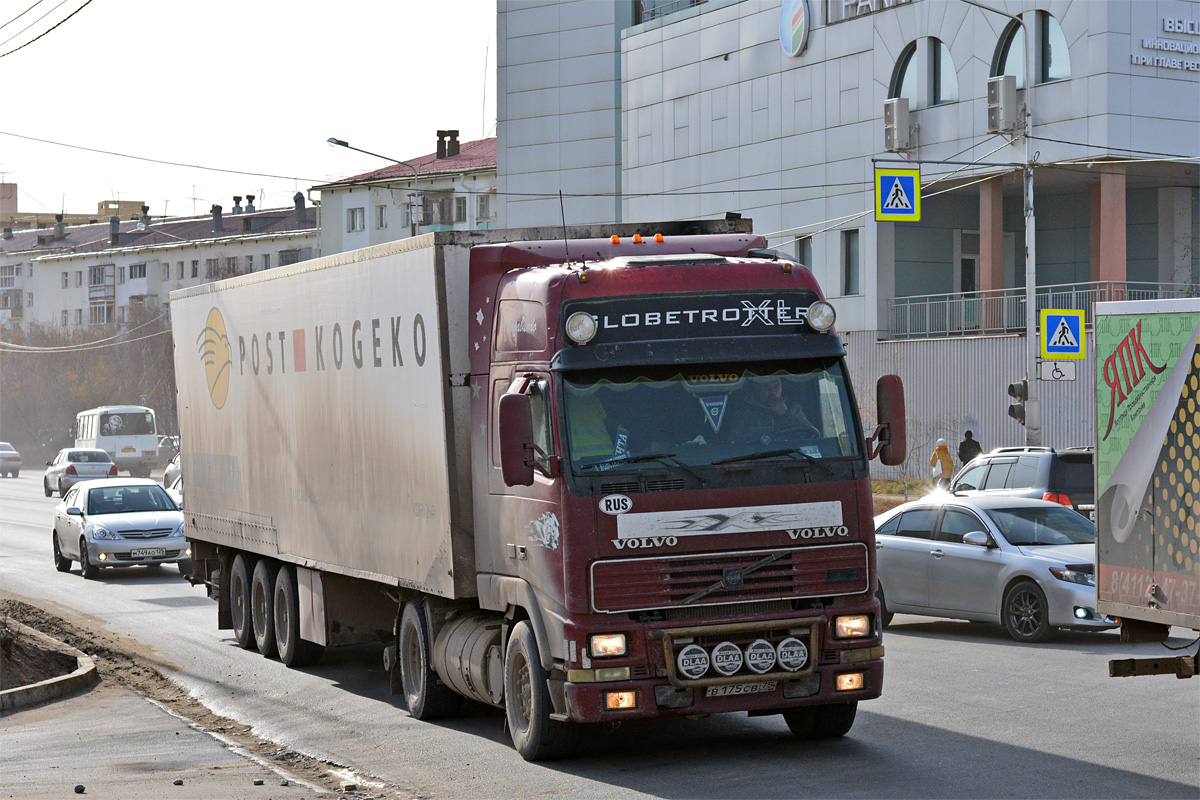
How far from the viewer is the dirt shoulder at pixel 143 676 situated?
9.69m

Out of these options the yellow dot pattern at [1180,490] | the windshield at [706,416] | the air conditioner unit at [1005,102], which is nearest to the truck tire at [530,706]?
the windshield at [706,416]

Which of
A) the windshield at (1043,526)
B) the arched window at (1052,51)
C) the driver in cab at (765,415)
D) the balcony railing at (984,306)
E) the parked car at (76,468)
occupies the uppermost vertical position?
the arched window at (1052,51)

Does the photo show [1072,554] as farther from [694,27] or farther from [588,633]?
[694,27]

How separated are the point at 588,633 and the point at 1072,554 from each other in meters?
7.61

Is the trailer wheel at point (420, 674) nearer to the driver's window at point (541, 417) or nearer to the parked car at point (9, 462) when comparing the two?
the driver's window at point (541, 417)

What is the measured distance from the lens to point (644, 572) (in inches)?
363

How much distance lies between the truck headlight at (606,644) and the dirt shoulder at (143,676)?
4.27 feet

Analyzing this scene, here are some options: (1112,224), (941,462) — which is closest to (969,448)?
(941,462)

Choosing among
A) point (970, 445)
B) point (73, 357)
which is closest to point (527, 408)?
point (970, 445)

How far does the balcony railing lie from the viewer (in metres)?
39.1

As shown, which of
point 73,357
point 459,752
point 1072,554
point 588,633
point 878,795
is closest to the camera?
point 878,795

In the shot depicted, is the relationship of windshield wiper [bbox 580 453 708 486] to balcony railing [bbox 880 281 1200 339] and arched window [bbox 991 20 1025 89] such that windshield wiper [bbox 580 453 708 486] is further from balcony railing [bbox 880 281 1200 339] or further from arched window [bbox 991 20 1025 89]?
arched window [bbox 991 20 1025 89]

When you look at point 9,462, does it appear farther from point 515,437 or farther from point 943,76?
point 515,437

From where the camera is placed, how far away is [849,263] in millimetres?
45219
